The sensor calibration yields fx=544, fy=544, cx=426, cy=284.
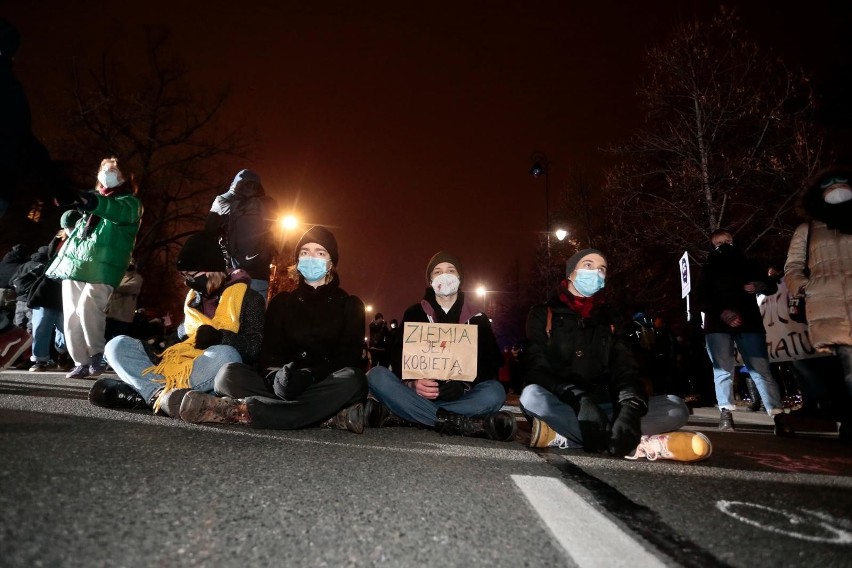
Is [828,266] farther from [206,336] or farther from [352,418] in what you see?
[206,336]

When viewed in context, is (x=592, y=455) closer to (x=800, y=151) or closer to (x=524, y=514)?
(x=524, y=514)

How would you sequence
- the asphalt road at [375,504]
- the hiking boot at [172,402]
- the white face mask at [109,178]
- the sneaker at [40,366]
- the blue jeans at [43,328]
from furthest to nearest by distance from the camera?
the sneaker at [40,366], the blue jeans at [43,328], the white face mask at [109,178], the hiking boot at [172,402], the asphalt road at [375,504]

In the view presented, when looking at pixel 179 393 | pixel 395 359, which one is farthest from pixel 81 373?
pixel 395 359

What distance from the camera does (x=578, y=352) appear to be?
4.02 meters

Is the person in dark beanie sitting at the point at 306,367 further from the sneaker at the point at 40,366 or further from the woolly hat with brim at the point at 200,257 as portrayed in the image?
the sneaker at the point at 40,366

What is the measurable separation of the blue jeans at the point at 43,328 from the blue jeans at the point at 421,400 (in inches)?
177

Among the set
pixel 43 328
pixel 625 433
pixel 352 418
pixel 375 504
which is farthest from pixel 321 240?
pixel 43 328

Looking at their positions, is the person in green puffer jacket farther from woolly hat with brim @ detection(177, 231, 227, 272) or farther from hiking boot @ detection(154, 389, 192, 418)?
hiking boot @ detection(154, 389, 192, 418)

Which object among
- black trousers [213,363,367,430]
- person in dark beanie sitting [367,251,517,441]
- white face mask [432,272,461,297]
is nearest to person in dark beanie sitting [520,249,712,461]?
person in dark beanie sitting [367,251,517,441]

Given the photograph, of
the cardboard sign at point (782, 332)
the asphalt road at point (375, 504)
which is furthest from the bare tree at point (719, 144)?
the asphalt road at point (375, 504)

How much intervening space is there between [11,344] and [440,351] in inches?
204

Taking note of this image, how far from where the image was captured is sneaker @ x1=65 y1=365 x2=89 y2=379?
22.4 feet

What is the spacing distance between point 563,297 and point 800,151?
13.5 meters

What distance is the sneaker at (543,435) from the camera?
3670 millimetres
